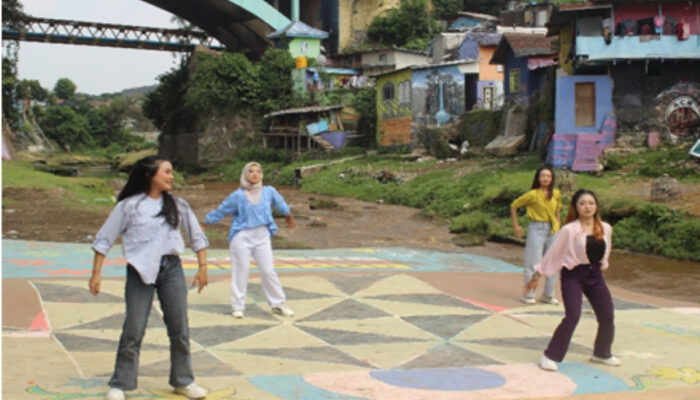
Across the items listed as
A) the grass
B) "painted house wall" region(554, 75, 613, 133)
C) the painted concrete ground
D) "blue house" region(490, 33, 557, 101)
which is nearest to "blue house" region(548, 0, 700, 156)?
"painted house wall" region(554, 75, 613, 133)

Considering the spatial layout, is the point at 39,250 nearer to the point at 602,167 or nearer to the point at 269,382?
the point at 269,382

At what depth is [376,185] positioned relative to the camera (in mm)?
31109

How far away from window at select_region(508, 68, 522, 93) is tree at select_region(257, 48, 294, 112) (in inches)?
743

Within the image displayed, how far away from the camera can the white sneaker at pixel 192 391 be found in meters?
5.46

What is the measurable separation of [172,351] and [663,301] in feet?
24.7

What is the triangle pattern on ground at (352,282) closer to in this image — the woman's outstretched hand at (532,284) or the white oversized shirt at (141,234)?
the woman's outstretched hand at (532,284)

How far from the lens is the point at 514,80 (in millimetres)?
33062

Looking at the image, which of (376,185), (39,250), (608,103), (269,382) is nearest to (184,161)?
(376,185)

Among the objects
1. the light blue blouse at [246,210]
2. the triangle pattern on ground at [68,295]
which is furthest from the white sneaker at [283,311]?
the triangle pattern on ground at [68,295]

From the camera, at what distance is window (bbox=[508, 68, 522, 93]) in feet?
107

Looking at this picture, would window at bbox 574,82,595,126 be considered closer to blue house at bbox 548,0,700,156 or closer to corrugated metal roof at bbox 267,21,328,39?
blue house at bbox 548,0,700,156

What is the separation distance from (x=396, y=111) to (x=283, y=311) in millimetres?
33155

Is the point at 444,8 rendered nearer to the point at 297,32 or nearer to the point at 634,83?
the point at 297,32

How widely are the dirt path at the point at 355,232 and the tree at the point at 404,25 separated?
31.1m
